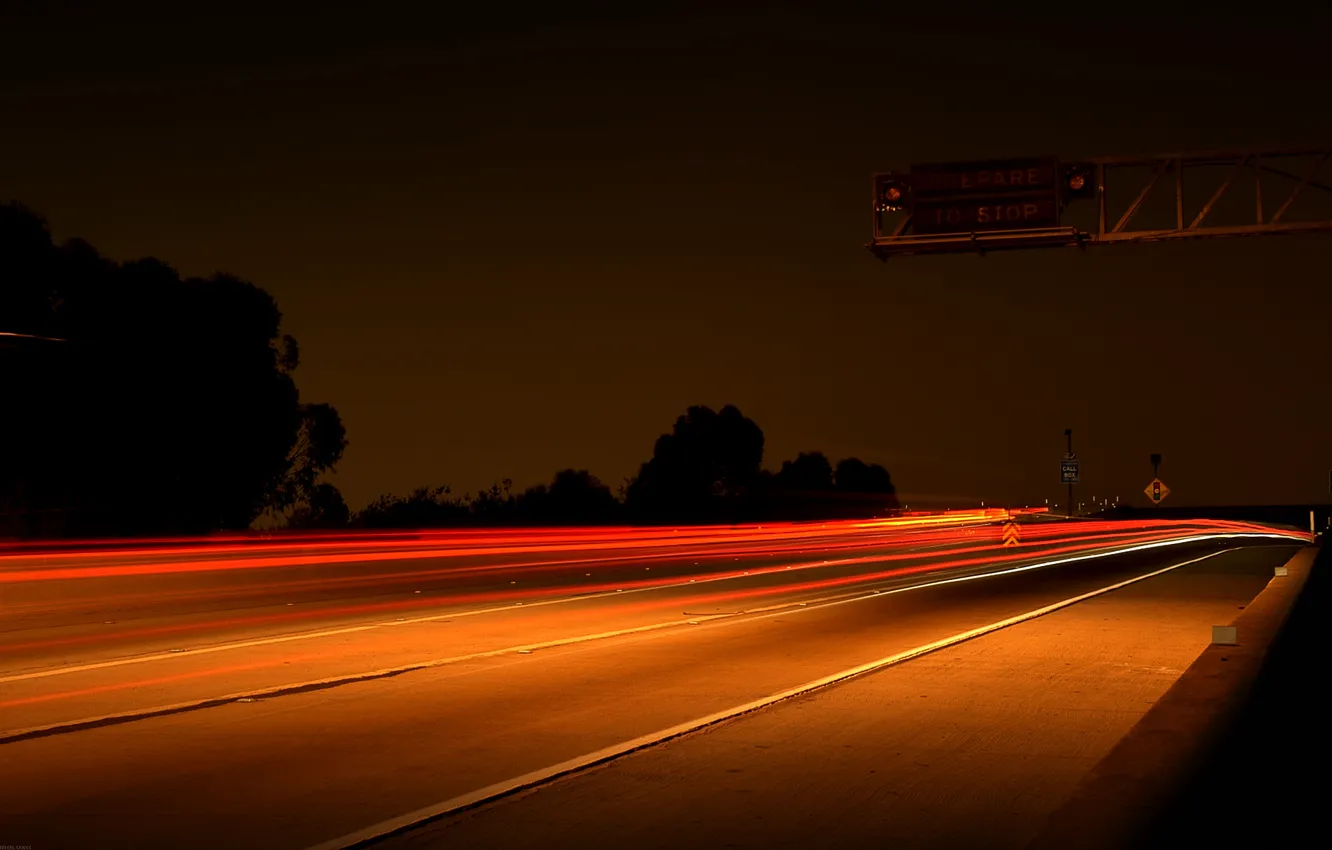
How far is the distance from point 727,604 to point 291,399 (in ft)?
98.9

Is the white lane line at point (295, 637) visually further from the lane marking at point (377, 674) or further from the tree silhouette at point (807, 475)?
the tree silhouette at point (807, 475)

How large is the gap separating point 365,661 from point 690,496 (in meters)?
77.6

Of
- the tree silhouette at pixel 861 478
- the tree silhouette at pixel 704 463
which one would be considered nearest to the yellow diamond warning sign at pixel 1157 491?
the tree silhouette at pixel 704 463

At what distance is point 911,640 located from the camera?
60.6 ft

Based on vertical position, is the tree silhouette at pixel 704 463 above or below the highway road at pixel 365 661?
above

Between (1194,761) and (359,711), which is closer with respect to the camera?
(1194,761)

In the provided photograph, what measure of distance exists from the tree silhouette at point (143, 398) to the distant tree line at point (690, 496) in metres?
2.99

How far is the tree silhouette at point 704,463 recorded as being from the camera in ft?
307

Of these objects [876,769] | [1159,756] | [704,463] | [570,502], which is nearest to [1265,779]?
[1159,756]

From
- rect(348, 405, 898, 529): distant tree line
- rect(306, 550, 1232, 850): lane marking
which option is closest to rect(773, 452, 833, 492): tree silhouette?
rect(348, 405, 898, 529): distant tree line

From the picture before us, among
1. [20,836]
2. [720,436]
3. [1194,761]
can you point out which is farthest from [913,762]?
[720,436]

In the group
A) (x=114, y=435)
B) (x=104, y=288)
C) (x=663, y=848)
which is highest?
(x=104, y=288)

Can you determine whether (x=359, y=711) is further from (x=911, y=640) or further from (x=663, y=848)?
(x=911, y=640)

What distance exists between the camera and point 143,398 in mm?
46094
